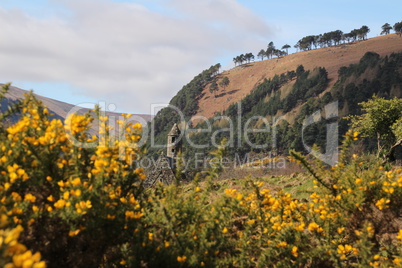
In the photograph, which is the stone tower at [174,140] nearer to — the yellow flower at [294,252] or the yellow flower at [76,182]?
the yellow flower at [294,252]

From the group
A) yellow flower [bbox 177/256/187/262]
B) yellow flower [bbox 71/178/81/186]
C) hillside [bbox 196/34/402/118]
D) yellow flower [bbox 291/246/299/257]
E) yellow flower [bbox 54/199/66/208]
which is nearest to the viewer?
yellow flower [bbox 54/199/66/208]

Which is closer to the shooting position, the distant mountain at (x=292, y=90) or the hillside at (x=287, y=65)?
the distant mountain at (x=292, y=90)

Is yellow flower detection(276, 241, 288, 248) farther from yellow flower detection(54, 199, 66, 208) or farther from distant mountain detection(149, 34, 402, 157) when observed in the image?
distant mountain detection(149, 34, 402, 157)

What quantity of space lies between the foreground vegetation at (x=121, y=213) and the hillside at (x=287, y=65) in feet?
321

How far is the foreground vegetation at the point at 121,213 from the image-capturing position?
2947 mm

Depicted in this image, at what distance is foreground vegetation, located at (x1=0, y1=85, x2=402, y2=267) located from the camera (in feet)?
9.67

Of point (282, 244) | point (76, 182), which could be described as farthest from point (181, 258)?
point (282, 244)

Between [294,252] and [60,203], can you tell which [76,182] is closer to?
[60,203]

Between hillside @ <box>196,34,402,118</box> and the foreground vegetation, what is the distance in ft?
321

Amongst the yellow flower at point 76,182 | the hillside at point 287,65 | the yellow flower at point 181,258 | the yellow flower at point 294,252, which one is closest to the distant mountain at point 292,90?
the hillside at point 287,65

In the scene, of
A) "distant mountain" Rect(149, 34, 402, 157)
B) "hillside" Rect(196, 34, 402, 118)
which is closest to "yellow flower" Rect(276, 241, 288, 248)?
"distant mountain" Rect(149, 34, 402, 157)

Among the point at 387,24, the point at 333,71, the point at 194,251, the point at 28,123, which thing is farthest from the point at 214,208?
the point at 387,24

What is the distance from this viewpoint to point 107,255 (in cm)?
343

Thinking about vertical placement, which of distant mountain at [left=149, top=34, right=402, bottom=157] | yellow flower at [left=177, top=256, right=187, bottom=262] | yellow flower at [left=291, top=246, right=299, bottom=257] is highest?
distant mountain at [left=149, top=34, right=402, bottom=157]
